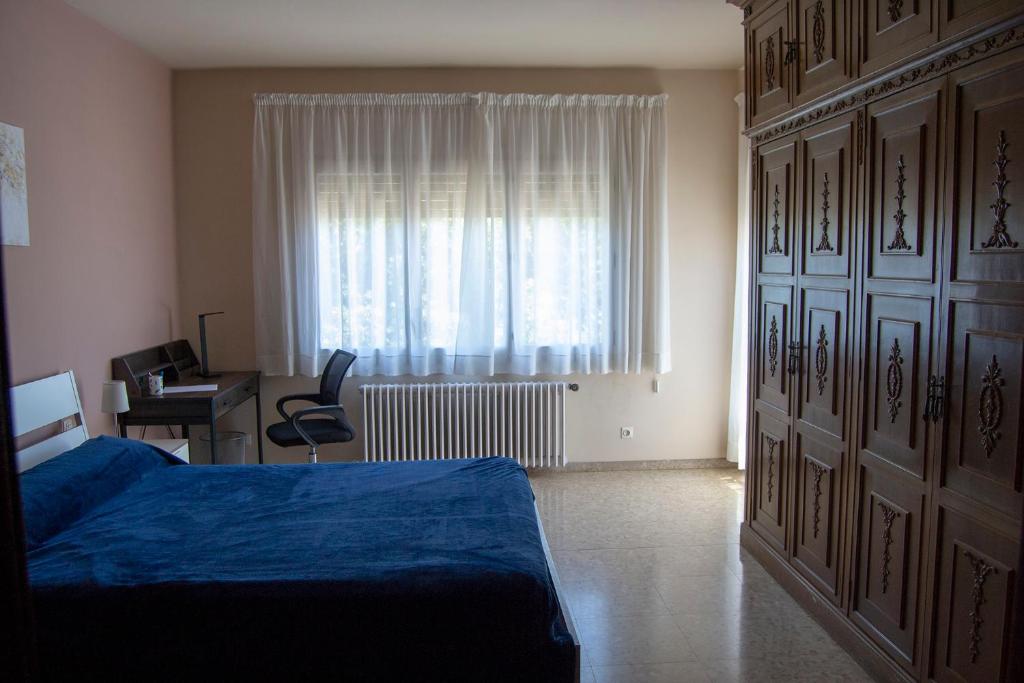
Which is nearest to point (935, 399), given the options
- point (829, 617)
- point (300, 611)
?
point (829, 617)

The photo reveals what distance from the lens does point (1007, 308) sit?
2143 millimetres

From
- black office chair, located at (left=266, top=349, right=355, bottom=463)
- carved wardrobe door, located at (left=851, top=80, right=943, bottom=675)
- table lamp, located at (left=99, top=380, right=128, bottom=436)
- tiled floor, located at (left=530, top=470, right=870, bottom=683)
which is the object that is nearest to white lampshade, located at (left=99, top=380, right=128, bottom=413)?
table lamp, located at (left=99, top=380, right=128, bottom=436)

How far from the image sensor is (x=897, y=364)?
8.82ft

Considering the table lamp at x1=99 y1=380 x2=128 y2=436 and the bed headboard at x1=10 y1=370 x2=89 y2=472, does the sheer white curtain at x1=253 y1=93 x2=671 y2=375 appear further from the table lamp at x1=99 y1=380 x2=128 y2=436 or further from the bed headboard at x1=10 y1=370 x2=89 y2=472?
the bed headboard at x1=10 y1=370 x2=89 y2=472

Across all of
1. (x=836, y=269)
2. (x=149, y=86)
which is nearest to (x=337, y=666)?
(x=836, y=269)

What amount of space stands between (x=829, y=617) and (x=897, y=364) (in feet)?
3.88

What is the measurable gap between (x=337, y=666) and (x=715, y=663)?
59.9 inches

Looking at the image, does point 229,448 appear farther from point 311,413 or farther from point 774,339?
point 774,339

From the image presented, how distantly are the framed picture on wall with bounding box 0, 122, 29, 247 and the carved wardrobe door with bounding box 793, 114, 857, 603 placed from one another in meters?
3.54

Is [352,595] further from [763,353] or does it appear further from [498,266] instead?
[498,266]

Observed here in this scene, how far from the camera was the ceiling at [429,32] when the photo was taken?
407cm

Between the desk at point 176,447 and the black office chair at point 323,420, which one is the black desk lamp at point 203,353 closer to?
the black office chair at point 323,420

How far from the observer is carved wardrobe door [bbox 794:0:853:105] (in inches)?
118

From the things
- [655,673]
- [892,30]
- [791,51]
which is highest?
[791,51]
